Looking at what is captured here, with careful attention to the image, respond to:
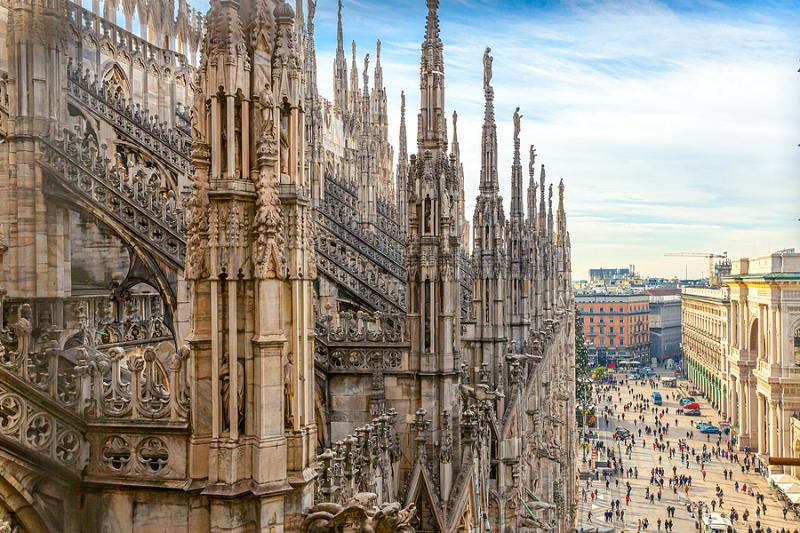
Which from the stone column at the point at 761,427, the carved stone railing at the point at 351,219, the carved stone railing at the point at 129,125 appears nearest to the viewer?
the carved stone railing at the point at 129,125

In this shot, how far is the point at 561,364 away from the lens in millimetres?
41094

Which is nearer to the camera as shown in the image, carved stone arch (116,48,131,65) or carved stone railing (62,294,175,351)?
carved stone railing (62,294,175,351)

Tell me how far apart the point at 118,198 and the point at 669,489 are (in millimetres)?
46610

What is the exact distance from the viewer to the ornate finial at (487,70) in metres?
22.0

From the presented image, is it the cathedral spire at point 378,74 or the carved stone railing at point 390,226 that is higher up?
the cathedral spire at point 378,74

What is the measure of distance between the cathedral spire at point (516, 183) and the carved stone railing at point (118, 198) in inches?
577

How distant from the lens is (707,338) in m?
90.9

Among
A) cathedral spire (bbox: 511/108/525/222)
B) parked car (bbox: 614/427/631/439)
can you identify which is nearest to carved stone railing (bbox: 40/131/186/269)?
cathedral spire (bbox: 511/108/525/222)

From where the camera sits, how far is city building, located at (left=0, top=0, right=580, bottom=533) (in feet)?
20.8

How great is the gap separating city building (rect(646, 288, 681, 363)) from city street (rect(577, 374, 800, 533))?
210 ft

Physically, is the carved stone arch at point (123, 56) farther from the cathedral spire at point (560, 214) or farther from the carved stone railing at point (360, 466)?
the cathedral spire at point (560, 214)

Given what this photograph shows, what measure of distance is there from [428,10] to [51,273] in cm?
831

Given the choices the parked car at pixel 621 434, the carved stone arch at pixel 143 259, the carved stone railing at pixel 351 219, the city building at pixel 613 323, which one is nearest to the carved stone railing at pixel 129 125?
the carved stone arch at pixel 143 259

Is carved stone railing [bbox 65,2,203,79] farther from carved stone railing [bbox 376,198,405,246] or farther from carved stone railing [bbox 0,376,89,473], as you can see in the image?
carved stone railing [bbox 0,376,89,473]
